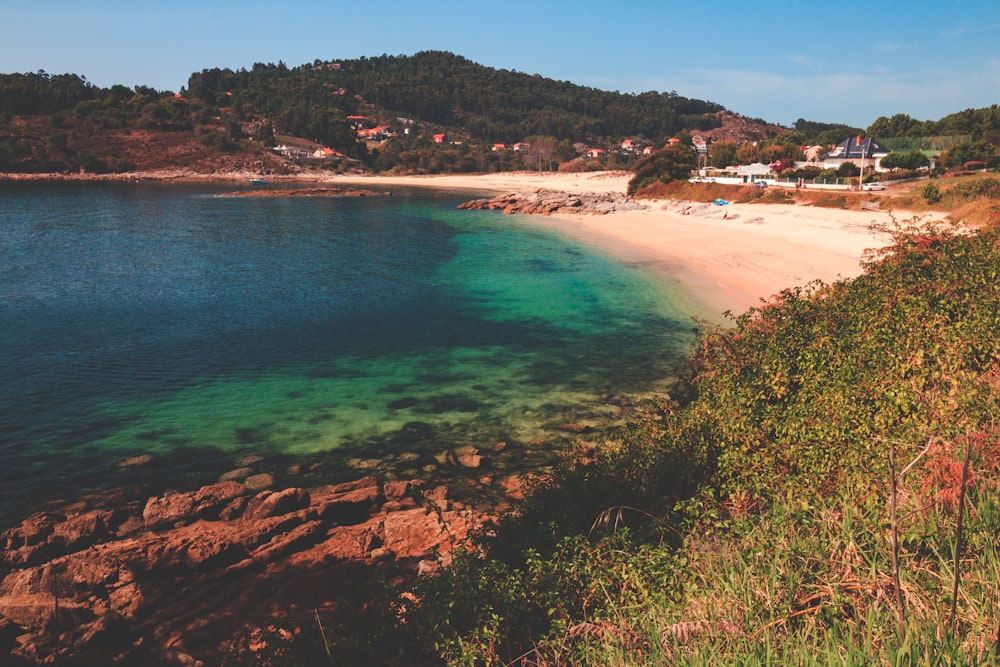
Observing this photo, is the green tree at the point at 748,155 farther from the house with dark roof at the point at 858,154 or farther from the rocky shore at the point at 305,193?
the rocky shore at the point at 305,193

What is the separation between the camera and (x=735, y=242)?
45312 millimetres

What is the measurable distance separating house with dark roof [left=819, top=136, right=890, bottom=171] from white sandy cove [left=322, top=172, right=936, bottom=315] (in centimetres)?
2687

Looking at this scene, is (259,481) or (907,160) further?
(907,160)

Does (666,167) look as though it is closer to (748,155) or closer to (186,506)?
(748,155)

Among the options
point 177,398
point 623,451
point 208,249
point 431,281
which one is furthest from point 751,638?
point 208,249

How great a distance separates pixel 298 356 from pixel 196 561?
1335cm

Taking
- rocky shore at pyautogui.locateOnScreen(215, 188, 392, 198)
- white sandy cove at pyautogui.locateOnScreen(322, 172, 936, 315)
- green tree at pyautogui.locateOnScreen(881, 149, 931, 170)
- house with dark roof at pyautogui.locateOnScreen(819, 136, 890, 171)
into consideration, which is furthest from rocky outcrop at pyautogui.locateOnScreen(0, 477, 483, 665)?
rocky shore at pyautogui.locateOnScreen(215, 188, 392, 198)

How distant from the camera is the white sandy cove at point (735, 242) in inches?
1305

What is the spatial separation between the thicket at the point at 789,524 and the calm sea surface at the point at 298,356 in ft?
17.4

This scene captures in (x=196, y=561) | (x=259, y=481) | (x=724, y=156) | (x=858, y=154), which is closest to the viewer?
(x=196, y=561)

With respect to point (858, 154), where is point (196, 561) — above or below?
below

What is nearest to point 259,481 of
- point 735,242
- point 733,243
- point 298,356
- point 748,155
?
point 298,356

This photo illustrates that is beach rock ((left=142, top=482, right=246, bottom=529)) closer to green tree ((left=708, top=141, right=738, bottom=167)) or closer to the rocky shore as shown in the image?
the rocky shore

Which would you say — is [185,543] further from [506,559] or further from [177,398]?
[177,398]
